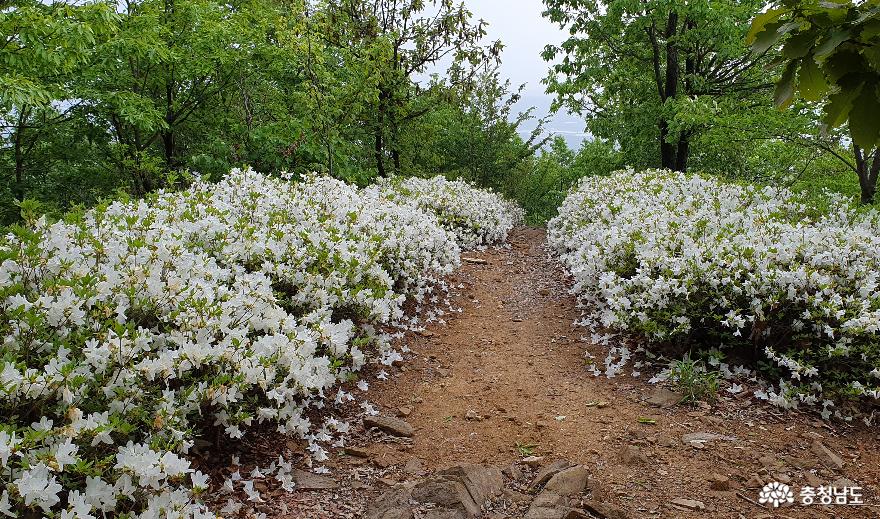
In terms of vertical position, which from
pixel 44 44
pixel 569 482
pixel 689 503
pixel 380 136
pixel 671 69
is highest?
pixel 671 69

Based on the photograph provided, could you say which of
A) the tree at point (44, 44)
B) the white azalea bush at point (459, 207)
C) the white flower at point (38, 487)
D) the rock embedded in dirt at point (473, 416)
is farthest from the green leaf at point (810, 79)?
the white azalea bush at point (459, 207)

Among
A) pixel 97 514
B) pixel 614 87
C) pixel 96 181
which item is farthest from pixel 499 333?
pixel 614 87

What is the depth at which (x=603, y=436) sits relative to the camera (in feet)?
13.8

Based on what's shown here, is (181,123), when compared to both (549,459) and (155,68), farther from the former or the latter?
(549,459)

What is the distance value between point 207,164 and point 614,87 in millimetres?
11851

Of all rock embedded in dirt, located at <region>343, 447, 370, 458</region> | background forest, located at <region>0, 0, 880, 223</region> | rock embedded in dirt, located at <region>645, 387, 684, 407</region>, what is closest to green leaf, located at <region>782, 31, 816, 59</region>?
rock embedded in dirt, located at <region>343, 447, 370, 458</region>

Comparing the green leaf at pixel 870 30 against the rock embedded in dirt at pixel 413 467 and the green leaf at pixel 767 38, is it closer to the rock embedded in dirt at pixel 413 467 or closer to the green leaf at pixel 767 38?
the green leaf at pixel 767 38

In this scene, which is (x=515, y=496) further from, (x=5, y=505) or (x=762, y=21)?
(x=762, y=21)

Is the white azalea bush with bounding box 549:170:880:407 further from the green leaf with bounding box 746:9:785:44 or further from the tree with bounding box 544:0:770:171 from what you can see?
the tree with bounding box 544:0:770:171

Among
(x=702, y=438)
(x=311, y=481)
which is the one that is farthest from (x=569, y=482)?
(x=311, y=481)

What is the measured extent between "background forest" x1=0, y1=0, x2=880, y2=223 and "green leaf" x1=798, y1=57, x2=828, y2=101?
22.6ft

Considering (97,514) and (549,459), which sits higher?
(97,514)

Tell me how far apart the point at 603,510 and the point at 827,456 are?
204 cm

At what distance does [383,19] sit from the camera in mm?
15203
